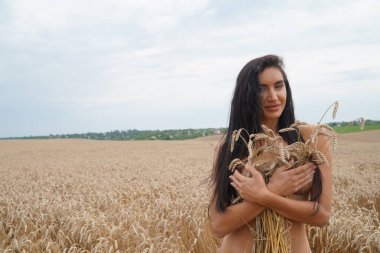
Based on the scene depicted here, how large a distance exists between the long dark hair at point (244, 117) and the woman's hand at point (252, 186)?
0.22 meters

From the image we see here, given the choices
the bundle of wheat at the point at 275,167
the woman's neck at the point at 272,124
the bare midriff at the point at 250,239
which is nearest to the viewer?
the bundle of wheat at the point at 275,167

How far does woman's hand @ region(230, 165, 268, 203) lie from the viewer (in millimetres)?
1986

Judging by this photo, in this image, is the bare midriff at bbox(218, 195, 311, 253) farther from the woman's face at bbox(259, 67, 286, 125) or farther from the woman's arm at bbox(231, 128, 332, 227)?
the woman's face at bbox(259, 67, 286, 125)

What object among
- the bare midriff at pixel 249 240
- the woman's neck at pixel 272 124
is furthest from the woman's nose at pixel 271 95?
the bare midriff at pixel 249 240

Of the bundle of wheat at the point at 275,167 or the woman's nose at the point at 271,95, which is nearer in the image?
the bundle of wheat at the point at 275,167

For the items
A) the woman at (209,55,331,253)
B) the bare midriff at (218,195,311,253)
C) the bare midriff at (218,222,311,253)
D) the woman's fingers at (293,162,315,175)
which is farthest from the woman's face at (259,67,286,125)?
the bare midriff at (218,222,311,253)

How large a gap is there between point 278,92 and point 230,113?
0.34m

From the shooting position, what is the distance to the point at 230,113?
7.97 ft

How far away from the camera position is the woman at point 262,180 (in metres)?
2.01

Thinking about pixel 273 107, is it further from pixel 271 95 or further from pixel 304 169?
pixel 304 169

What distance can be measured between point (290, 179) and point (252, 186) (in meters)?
0.21

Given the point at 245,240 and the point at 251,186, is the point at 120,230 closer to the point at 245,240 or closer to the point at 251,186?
the point at 245,240

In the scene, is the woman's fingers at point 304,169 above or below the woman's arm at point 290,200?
above

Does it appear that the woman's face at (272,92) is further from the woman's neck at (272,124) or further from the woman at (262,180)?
the woman's neck at (272,124)
